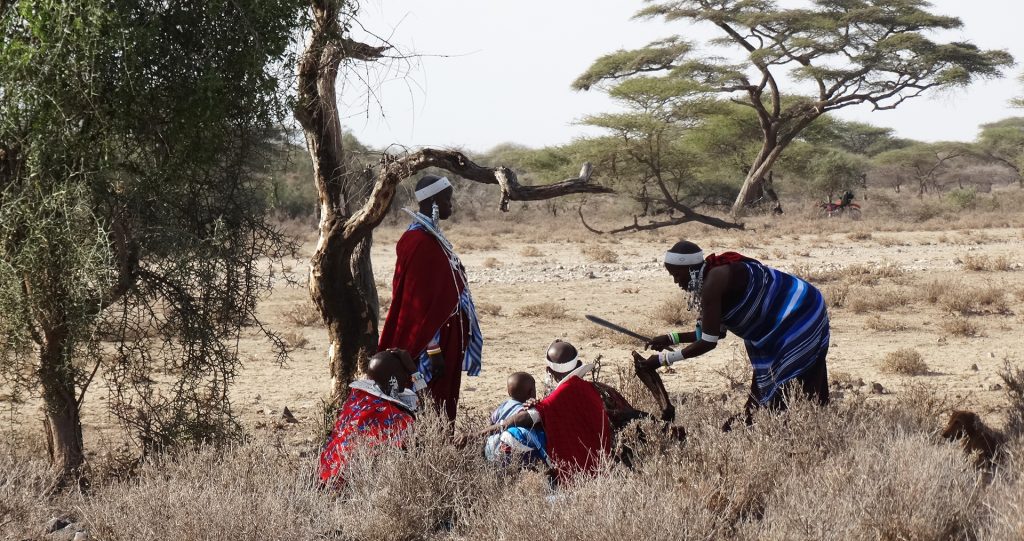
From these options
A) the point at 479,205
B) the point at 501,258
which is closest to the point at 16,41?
the point at 501,258

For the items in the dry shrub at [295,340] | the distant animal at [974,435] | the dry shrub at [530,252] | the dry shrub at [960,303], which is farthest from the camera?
the dry shrub at [530,252]

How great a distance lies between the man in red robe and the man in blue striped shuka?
0.94 m

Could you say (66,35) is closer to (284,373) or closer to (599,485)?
(599,485)

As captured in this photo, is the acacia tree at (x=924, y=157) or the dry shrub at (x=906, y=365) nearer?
the dry shrub at (x=906, y=365)

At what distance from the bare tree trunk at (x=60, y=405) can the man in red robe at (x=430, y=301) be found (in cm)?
150

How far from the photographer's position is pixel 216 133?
5.17 metres

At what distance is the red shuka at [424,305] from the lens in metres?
5.02

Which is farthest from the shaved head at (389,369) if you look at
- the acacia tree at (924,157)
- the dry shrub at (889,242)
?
the acacia tree at (924,157)

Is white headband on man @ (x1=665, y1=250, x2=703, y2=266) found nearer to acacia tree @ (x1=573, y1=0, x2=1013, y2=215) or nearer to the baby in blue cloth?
the baby in blue cloth

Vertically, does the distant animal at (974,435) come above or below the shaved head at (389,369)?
below

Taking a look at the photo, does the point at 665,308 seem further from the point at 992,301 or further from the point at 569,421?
the point at 569,421

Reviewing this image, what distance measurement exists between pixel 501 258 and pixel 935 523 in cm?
1624

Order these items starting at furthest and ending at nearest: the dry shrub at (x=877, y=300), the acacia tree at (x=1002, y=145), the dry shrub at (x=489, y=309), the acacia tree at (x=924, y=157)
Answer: the acacia tree at (x=1002, y=145) < the acacia tree at (x=924, y=157) < the dry shrub at (x=489, y=309) < the dry shrub at (x=877, y=300)

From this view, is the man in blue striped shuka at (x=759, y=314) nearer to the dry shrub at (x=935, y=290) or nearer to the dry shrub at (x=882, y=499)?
the dry shrub at (x=882, y=499)
